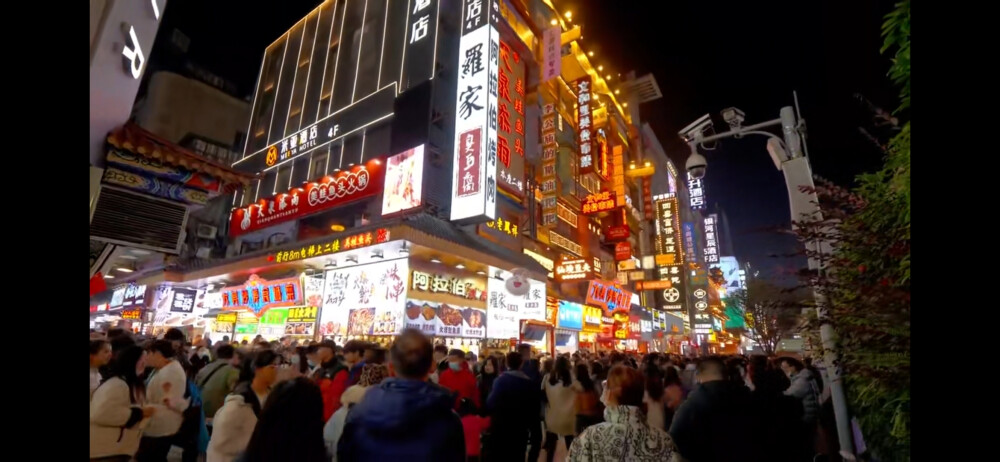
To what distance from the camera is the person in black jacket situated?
3.73 m

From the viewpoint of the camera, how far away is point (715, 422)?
384 cm

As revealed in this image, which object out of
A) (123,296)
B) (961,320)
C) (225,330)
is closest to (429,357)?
(961,320)

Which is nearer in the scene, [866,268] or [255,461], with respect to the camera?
[255,461]

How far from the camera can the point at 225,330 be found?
21109mm

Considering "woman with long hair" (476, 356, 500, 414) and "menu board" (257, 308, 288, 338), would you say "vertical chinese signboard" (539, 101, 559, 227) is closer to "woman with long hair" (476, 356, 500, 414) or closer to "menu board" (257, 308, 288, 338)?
"menu board" (257, 308, 288, 338)

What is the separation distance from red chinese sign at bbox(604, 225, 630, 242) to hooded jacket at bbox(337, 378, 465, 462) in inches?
1255

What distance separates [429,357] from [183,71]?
100ft

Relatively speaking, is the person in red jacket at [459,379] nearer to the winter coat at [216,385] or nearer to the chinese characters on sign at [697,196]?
the winter coat at [216,385]

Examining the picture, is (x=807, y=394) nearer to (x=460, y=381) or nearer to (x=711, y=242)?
(x=460, y=381)

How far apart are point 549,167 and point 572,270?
20.5 feet

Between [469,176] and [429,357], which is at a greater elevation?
[469,176]

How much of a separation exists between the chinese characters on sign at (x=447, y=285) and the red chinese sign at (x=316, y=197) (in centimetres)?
476

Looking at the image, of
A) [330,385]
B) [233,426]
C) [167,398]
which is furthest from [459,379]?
[233,426]
